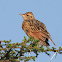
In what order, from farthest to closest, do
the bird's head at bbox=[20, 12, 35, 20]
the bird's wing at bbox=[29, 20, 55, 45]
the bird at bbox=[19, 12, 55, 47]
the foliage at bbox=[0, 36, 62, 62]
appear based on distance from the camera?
1. the bird's head at bbox=[20, 12, 35, 20]
2. the bird's wing at bbox=[29, 20, 55, 45]
3. the bird at bbox=[19, 12, 55, 47]
4. the foliage at bbox=[0, 36, 62, 62]

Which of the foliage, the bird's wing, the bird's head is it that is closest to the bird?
the bird's wing

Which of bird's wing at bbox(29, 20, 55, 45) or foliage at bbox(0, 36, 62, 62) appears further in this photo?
bird's wing at bbox(29, 20, 55, 45)

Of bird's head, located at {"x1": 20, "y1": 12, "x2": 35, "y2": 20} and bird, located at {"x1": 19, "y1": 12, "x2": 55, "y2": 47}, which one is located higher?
bird's head, located at {"x1": 20, "y1": 12, "x2": 35, "y2": 20}

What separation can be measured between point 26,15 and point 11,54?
252 inches

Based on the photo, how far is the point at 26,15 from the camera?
433 inches

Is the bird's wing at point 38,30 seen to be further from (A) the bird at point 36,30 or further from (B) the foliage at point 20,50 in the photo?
(B) the foliage at point 20,50

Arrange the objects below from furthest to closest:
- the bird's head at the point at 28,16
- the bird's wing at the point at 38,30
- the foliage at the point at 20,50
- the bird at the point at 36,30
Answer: the bird's head at the point at 28,16 → the bird's wing at the point at 38,30 → the bird at the point at 36,30 → the foliage at the point at 20,50

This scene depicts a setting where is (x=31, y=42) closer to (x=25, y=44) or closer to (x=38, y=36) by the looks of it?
(x=25, y=44)

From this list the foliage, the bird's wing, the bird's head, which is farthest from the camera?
the bird's head

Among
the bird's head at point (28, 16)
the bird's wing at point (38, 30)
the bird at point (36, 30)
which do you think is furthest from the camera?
the bird's head at point (28, 16)

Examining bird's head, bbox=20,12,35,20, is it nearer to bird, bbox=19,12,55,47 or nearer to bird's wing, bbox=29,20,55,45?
bird, bbox=19,12,55,47

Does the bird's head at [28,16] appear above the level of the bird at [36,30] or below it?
above

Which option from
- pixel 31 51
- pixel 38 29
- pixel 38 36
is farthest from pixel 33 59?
pixel 38 29

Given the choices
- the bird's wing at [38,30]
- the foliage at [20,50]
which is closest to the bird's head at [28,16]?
the bird's wing at [38,30]
